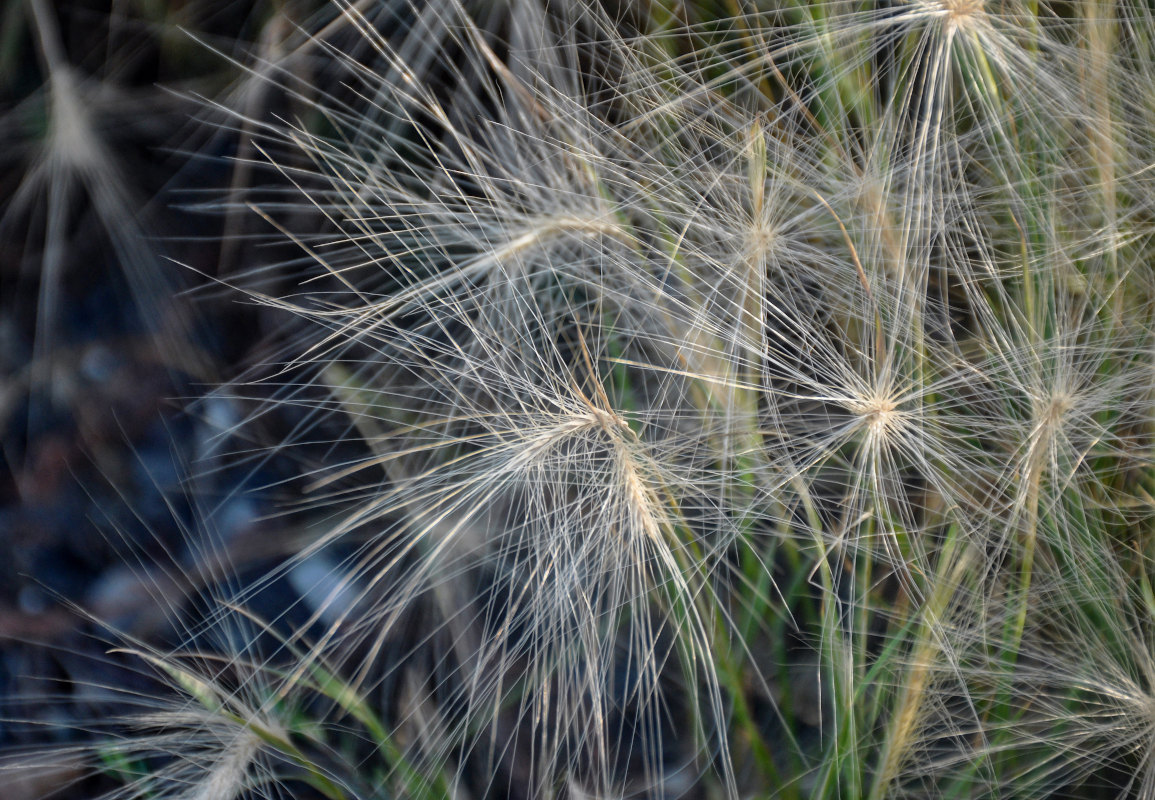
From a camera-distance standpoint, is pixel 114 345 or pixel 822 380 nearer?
pixel 822 380

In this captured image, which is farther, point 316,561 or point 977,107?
point 316,561

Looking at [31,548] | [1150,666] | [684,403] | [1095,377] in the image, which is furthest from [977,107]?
[31,548]

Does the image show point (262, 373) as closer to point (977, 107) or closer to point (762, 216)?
point (762, 216)

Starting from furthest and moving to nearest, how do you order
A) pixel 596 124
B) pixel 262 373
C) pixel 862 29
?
pixel 262 373 → pixel 596 124 → pixel 862 29

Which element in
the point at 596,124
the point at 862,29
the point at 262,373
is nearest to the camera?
the point at 862,29

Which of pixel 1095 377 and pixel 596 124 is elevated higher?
pixel 596 124

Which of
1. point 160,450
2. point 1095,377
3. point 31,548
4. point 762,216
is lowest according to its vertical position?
point 31,548

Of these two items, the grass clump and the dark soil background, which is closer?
the grass clump

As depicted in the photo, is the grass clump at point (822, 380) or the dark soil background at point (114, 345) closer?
the grass clump at point (822, 380)
